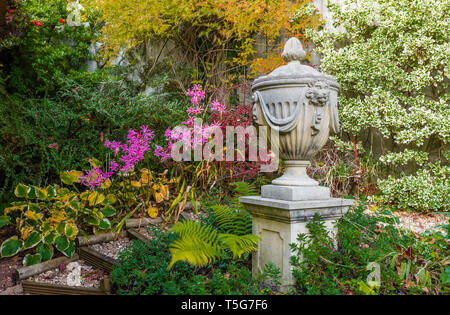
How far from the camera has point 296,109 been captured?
2.28 metres

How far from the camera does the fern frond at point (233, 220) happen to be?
277 cm

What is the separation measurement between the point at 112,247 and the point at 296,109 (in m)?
2.27

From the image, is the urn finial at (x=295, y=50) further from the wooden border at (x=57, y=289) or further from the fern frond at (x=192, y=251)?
the wooden border at (x=57, y=289)

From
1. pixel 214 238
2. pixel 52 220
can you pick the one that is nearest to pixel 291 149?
pixel 214 238

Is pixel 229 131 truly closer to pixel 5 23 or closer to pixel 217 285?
pixel 217 285

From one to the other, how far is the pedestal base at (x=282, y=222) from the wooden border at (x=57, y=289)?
1.16 meters

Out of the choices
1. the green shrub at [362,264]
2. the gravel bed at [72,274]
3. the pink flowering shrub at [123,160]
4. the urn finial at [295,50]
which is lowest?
the gravel bed at [72,274]

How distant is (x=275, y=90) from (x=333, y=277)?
1357 millimetres

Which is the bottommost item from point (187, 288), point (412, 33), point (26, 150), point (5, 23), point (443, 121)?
point (187, 288)

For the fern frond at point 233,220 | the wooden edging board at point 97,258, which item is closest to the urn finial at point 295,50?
the fern frond at point 233,220

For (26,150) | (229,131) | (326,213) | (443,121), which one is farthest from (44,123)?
(443,121)

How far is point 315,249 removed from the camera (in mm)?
2229

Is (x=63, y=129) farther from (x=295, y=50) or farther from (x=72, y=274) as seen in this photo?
(x=295, y=50)

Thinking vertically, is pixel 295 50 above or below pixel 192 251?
above
